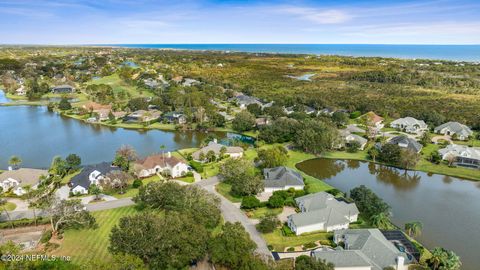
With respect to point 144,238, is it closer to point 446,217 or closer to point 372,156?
point 446,217

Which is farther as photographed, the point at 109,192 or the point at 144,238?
the point at 109,192

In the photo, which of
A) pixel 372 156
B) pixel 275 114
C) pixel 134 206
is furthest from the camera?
pixel 275 114

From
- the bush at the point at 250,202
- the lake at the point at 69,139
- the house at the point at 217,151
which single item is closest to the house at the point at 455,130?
the lake at the point at 69,139

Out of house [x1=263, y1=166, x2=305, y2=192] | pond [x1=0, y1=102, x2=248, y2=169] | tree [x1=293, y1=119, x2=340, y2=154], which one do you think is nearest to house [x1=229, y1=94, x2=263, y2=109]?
pond [x1=0, y1=102, x2=248, y2=169]

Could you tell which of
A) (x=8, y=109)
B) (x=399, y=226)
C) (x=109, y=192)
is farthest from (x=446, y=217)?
(x=8, y=109)

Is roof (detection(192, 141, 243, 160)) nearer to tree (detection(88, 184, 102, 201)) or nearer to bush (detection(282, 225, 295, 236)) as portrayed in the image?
tree (detection(88, 184, 102, 201))

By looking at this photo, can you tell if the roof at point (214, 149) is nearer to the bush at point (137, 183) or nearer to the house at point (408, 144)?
the bush at point (137, 183)
